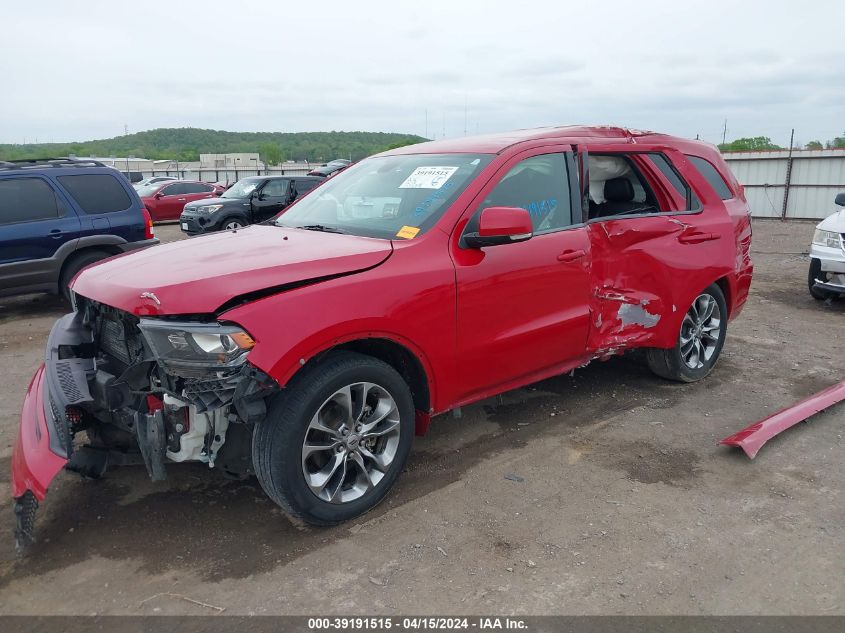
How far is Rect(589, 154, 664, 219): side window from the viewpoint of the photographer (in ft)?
15.5

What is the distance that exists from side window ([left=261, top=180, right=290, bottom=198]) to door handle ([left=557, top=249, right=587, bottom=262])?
41.0 feet

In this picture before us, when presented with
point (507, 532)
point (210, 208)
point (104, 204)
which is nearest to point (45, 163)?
point (104, 204)

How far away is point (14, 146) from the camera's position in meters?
93.2

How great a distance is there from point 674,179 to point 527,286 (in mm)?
1915

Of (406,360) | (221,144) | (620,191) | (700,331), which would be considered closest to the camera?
(406,360)

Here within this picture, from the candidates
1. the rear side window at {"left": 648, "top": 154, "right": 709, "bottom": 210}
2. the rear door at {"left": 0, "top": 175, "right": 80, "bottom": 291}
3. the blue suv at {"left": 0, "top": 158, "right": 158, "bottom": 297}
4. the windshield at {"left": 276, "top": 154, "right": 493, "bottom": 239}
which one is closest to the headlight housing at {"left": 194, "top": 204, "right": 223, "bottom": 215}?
the blue suv at {"left": 0, "top": 158, "right": 158, "bottom": 297}

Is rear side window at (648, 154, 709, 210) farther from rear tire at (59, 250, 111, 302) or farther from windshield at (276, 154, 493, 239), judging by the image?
rear tire at (59, 250, 111, 302)

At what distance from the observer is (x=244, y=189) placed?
1653cm

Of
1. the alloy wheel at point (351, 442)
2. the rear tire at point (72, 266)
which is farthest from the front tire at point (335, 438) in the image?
the rear tire at point (72, 266)

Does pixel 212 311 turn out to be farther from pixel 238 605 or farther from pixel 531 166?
pixel 531 166

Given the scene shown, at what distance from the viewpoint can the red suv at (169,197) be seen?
70.3 feet

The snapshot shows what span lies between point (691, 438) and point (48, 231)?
7.32m

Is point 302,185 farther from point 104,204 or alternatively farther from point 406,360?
point 406,360

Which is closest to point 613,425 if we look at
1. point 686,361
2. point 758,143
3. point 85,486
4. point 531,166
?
point 686,361
